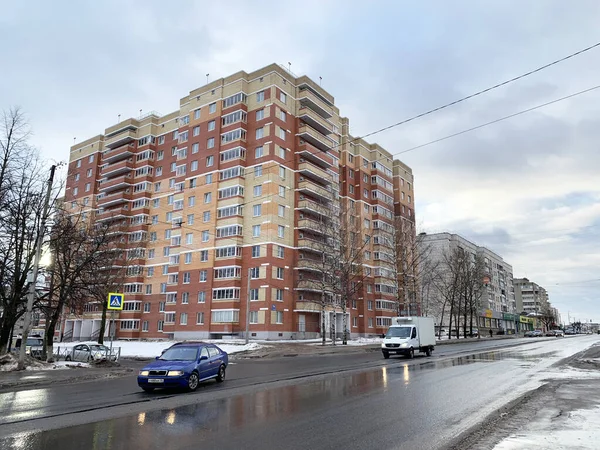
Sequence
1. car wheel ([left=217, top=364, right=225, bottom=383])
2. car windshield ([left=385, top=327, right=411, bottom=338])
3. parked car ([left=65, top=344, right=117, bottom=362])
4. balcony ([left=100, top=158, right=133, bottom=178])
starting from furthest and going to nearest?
balcony ([left=100, top=158, right=133, bottom=178]) → car windshield ([left=385, top=327, right=411, bottom=338]) → parked car ([left=65, top=344, right=117, bottom=362]) → car wheel ([left=217, top=364, right=225, bottom=383])

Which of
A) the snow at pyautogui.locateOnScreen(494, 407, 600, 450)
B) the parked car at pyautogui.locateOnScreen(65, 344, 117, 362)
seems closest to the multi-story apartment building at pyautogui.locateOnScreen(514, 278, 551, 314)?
the parked car at pyautogui.locateOnScreen(65, 344, 117, 362)

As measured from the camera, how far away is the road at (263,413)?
7.21m

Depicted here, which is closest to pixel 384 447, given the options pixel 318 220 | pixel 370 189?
pixel 318 220

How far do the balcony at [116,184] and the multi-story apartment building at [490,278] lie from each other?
56.9 m

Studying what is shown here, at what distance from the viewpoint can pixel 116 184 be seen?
73.6 meters

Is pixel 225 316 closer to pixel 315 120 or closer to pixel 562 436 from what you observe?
pixel 315 120

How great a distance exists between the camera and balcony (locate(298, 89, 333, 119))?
197ft

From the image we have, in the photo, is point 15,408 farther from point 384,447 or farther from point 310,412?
point 384,447

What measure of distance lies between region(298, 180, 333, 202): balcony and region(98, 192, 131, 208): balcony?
106 feet

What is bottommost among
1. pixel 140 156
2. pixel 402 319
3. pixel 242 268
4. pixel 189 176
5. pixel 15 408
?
pixel 15 408

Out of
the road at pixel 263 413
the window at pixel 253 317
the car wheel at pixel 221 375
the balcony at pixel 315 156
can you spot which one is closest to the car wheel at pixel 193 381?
the road at pixel 263 413

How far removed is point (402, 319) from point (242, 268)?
2646 centimetres

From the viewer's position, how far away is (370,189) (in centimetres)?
7325

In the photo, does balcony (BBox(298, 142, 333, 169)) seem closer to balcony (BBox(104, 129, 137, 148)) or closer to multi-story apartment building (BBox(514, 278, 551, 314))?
balcony (BBox(104, 129, 137, 148))
